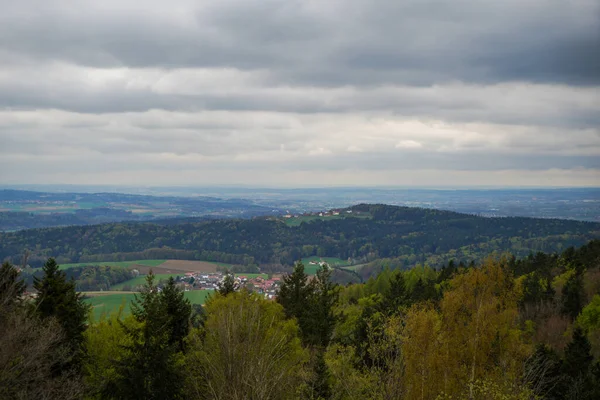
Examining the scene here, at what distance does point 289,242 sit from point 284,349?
16579 centimetres

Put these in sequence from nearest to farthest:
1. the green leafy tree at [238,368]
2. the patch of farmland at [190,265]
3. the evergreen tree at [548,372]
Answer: the green leafy tree at [238,368]
the evergreen tree at [548,372]
the patch of farmland at [190,265]

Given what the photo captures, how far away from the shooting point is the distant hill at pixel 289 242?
158125 millimetres

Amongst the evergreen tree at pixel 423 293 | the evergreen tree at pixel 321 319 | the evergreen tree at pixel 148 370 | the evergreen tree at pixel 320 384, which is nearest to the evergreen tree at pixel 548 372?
the evergreen tree at pixel 320 384

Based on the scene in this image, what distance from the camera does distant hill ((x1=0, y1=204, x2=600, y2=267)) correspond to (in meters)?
158

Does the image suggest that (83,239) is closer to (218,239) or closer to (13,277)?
(218,239)

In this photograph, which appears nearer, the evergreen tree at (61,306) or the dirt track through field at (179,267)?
the evergreen tree at (61,306)

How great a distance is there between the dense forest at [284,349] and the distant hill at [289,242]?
12016 cm

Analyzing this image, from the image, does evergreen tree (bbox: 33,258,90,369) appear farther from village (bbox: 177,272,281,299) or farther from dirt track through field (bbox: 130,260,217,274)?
dirt track through field (bbox: 130,260,217,274)

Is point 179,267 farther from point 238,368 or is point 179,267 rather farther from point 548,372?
point 238,368

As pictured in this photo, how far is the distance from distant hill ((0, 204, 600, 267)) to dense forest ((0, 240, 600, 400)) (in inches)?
4731

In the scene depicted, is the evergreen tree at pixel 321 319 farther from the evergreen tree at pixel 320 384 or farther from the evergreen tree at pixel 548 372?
the evergreen tree at pixel 320 384

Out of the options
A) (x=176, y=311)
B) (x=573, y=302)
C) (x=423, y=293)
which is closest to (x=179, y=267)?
(x=423, y=293)

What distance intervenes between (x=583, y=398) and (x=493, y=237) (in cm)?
16705

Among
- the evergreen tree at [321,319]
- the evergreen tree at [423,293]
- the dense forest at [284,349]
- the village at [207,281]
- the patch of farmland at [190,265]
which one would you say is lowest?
the patch of farmland at [190,265]
